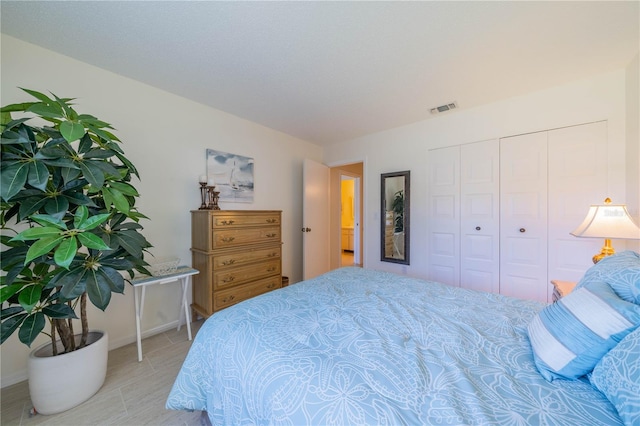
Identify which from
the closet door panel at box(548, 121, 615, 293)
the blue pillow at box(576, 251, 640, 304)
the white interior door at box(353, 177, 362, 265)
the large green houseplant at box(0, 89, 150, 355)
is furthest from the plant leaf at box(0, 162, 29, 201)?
the white interior door at box(353, 177, 362, 265)

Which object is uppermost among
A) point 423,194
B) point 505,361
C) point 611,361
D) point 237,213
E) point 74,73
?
point 74,73

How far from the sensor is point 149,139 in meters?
2.27

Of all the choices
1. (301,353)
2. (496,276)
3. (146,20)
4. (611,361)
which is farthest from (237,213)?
(496,276)

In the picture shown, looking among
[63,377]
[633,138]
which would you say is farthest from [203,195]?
[633,138]

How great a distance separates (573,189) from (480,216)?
2.57 ft

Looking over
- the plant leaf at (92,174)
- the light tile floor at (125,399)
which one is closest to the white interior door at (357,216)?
the light tile floor at (125,399)

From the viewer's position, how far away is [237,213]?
2449mm

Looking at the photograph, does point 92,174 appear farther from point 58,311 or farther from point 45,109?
point 58,311

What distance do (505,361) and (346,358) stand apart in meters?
0.60

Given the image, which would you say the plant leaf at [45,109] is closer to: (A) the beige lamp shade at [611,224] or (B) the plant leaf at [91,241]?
(B) the plant leaf at [91,241]

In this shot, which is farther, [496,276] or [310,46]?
→ [496,276]

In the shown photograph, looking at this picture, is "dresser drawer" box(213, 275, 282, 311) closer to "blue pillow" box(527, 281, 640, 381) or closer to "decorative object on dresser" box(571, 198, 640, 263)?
"blue pillow" box(527, 281, 640, 381)

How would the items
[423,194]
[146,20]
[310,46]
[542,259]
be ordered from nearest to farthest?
[146,20] < [310,46] < [542,259] < [423,194]

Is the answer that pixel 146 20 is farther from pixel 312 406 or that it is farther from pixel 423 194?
pixel 423 194
